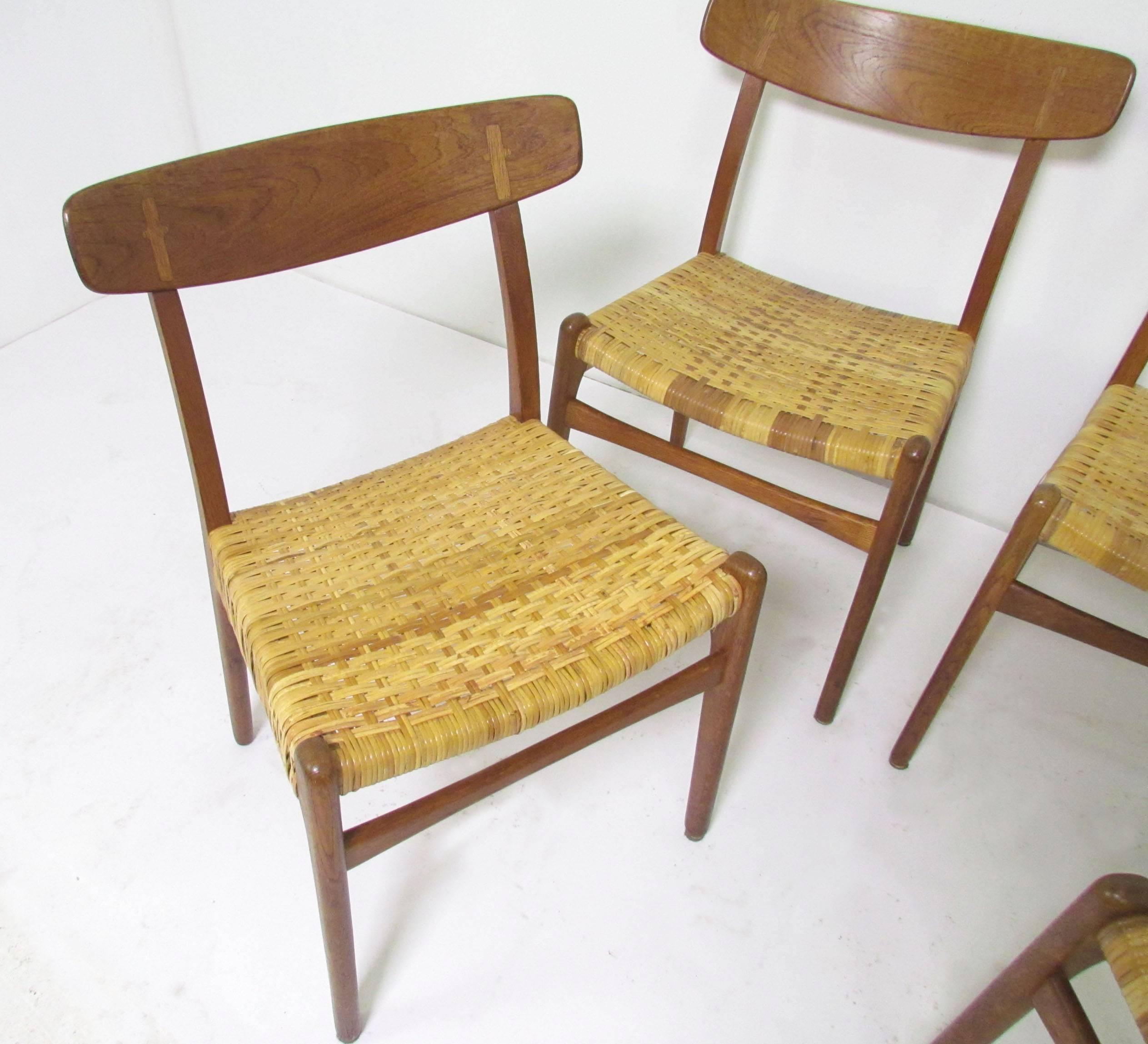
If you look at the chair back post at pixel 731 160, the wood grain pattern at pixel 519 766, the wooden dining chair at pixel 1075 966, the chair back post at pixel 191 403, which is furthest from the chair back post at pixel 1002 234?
the chair back post at pixel 191 403

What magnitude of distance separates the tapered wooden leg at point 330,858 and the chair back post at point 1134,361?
1.13 meters

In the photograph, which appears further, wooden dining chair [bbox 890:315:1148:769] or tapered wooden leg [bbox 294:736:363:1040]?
wooden dining chair [bbox 890:315:1148:769]

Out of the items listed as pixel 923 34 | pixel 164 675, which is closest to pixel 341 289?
pixel 164 675

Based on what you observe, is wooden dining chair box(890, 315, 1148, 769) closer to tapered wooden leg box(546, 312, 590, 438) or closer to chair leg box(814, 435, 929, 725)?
chair leg box(814, 435, 929, 725)

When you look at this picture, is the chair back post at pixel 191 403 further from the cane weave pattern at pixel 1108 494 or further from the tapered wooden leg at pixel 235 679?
the cane weave pattern at pixel 1108 494

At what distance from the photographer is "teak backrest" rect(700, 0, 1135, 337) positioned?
119 cm

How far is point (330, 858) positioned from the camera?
0.80 meters

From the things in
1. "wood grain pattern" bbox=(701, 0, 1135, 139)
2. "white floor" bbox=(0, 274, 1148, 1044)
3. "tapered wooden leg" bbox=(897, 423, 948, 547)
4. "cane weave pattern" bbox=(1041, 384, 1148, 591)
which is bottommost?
"white floor" bbox=(0, 274, 1148, 1044)

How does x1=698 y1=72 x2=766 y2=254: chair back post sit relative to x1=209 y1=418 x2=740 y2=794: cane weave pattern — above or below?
above

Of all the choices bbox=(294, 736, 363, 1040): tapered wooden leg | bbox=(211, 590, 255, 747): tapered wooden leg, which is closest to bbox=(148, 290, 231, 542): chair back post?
bbox=(211, 590, 255, 747): tapered wooden leg

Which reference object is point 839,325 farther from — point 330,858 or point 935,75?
point 330,858

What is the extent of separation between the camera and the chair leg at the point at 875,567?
3.51 ft

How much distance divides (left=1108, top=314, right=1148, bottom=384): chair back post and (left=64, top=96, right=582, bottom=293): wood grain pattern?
776 mm

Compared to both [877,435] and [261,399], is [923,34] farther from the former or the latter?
[261,399]
